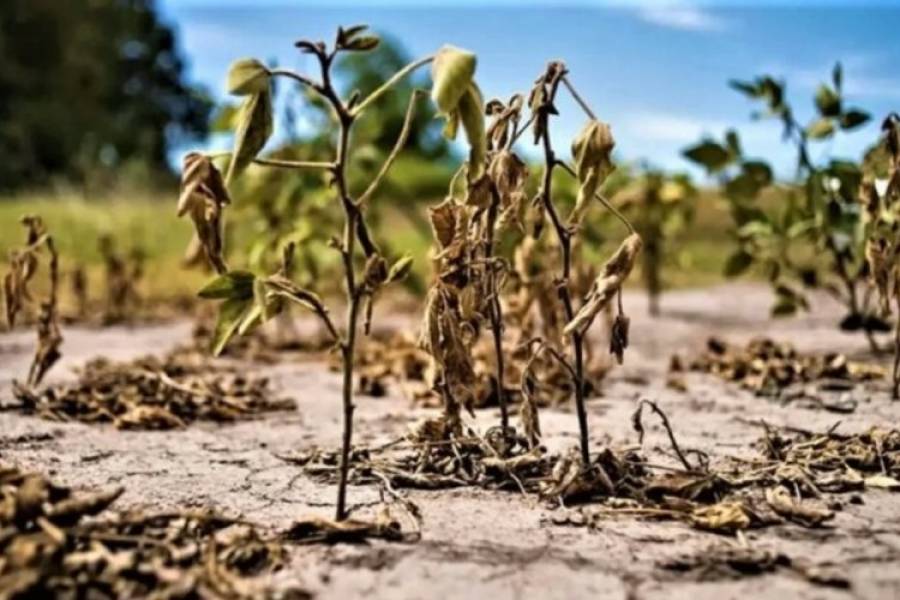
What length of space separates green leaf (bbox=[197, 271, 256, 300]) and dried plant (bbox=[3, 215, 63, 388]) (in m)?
0.98

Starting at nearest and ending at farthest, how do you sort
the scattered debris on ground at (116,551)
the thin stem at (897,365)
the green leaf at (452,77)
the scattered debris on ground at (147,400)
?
the scattered debris on ground at (116,551), the green leaf at (452,77), the thin stem at (897,365), the scattered debris on ground at (147,400)

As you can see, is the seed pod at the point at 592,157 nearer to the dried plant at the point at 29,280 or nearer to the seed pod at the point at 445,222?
the seed pod at the point at 445,222

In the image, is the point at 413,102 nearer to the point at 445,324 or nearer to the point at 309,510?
the point at 445,324

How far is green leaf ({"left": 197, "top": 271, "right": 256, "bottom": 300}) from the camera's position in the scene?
135 cm

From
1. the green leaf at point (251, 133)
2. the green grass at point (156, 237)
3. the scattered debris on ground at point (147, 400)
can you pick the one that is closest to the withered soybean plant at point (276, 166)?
the green leaf at point (251, 133)

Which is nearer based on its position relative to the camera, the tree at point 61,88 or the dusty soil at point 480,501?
the dusty soil at point 480,501

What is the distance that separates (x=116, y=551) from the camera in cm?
120

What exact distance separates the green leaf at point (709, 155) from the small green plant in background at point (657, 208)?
1.21 m

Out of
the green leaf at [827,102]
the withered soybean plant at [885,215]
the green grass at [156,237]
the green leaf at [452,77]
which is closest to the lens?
the green leaf at [452,77]

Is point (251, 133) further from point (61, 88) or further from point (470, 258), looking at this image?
point (61, 88)

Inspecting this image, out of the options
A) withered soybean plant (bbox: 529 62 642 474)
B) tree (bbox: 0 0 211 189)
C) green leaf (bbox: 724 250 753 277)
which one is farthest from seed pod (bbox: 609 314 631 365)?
tree (bbox: 0 0 211 189)

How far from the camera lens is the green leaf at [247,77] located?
1.29 metres

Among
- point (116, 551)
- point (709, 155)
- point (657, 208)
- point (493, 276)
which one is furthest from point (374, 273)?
point (657, 208)

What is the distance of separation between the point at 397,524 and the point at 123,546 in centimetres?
32
